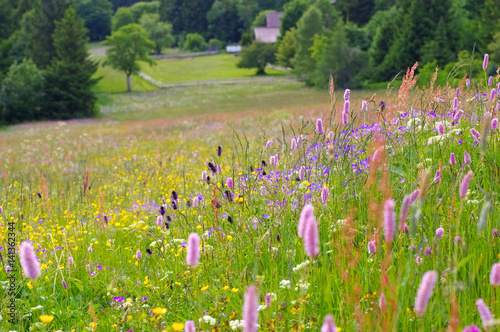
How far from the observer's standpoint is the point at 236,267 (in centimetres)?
308

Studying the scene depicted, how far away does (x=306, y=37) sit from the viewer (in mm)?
56094

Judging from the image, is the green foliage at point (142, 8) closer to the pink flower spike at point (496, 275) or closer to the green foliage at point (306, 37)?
the green foliage at point (306, 37)

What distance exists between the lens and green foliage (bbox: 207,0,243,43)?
372 ft

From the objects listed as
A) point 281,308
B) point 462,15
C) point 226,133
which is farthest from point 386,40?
point 281,308

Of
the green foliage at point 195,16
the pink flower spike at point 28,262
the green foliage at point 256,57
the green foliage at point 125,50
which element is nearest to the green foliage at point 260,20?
the green foliage at point 195,16

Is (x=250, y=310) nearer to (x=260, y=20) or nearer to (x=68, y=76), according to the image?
(x=68, y=76)

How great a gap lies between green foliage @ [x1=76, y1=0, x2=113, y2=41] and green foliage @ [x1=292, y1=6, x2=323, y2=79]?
244 feet

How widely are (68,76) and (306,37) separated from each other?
29798 mm

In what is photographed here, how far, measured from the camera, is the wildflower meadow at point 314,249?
1880mm

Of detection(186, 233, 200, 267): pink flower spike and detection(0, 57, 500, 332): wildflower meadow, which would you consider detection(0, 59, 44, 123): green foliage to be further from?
detection(186, 233, 200, 267): pink flower spike

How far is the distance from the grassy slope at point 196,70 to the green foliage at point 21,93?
32221mm

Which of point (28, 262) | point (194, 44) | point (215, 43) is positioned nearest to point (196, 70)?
point (194, 44)

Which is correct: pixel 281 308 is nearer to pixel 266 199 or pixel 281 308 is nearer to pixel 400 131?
pixel 266 199

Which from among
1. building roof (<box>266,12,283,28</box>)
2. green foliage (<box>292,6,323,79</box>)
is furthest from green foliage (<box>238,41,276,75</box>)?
building roof (<box>266,12,283,28</box>)
